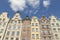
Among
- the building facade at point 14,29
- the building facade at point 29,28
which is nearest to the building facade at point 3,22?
the building facade at point 29,28

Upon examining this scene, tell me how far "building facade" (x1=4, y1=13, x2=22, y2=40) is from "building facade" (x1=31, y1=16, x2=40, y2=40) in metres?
5.28

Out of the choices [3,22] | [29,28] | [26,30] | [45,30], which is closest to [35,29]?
[29,28]

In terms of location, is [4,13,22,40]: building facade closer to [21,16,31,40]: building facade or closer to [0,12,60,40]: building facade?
[0,12,60,40]: building facade

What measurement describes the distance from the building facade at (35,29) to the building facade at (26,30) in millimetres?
1361

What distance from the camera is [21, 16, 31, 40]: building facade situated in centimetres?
4794

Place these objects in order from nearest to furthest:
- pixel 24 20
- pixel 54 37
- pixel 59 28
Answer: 1. pixel 54 37
2. pixel 59 28
3. pixel 24 20

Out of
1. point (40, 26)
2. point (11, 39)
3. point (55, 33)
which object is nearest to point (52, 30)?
point (55, 33)

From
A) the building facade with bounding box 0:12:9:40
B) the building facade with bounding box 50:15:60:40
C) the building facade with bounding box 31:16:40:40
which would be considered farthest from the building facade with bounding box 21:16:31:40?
the building facade with bounding box 50:15:60:40

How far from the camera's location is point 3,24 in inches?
2064

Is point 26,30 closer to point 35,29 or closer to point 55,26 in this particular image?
point 35,29

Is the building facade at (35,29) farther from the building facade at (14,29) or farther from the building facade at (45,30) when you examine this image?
the building facade at (14,29)

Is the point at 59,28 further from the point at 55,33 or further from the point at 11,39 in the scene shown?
the point at 11,39

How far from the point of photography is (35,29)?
2003 inches

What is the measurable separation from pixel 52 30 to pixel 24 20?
13459mm
